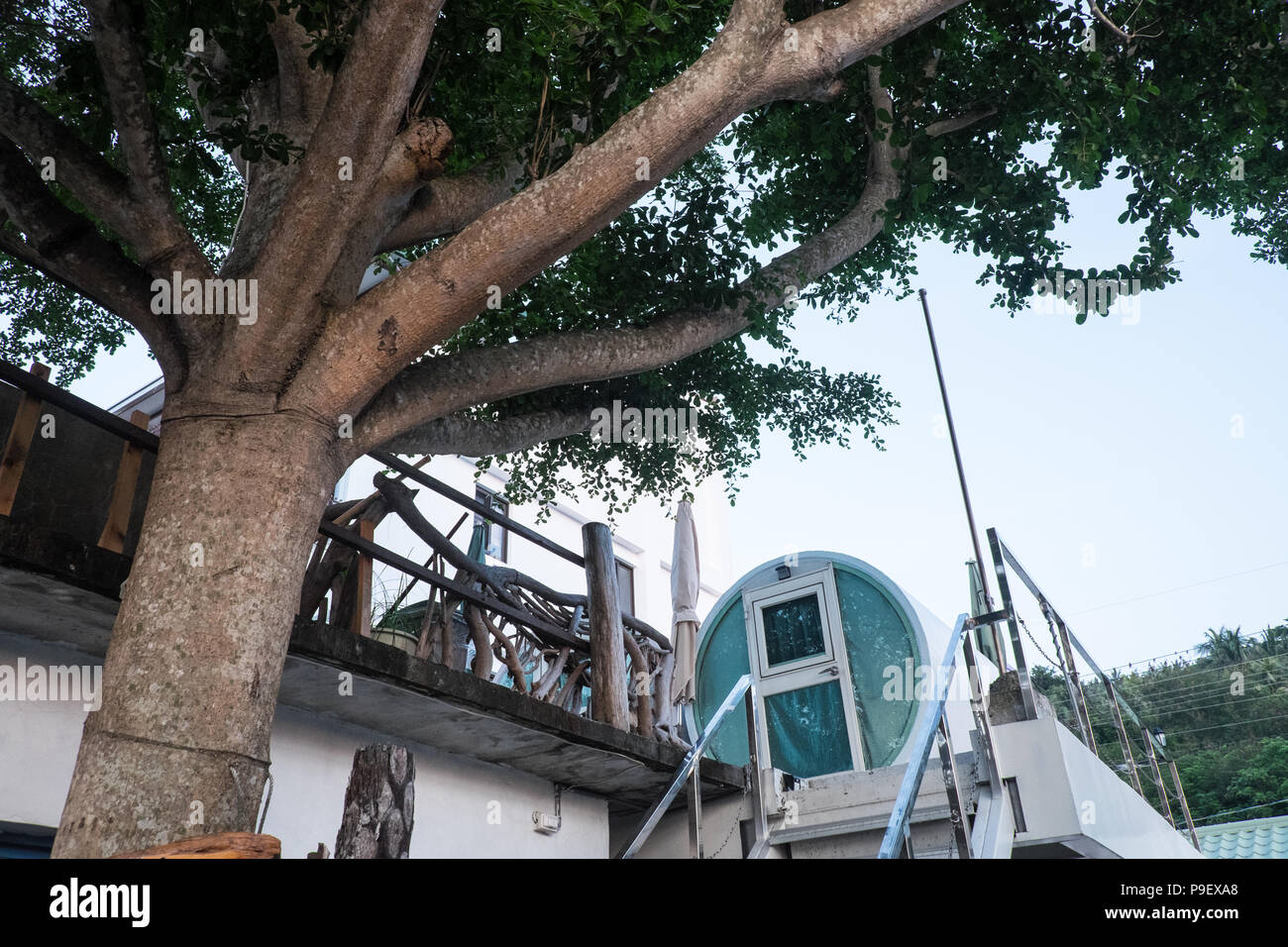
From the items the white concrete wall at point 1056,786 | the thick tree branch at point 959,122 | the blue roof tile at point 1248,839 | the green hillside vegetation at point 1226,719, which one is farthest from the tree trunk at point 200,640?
the green hillside vegetation at point 1226,719

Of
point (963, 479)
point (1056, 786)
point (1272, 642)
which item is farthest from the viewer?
point (1272, 642)

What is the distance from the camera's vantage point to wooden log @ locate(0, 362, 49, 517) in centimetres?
429

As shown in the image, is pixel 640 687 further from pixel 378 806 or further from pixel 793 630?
pixel 378 806

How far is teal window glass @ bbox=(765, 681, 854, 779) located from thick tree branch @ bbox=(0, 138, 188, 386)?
823 cm

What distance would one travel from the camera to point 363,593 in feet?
19.8

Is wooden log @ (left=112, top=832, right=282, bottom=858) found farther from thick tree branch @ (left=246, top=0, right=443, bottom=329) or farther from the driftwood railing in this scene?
the driftwood railing

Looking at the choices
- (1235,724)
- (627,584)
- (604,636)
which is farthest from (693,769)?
(1235,724)

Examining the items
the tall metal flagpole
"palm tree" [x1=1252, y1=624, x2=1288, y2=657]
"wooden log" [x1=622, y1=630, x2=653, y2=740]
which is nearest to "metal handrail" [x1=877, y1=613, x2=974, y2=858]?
the tall metal flagpole

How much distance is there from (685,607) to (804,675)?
1937 mm

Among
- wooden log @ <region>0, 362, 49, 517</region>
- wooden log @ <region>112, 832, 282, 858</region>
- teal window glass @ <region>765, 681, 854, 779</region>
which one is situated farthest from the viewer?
teal window glass @ <region>765, 681, 854, 779</region>

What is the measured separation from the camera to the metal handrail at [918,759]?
4577mm

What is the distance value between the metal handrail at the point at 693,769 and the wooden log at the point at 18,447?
146 inches

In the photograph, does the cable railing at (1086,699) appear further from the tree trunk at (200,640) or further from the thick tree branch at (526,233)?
the tree trunk at (200,640)
